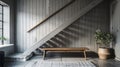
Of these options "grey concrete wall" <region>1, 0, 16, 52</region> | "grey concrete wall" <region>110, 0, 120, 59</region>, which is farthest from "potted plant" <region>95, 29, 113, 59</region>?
"grey concrete wall" <region>1, 0, 16, 52</region>

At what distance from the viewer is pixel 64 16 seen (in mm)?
8836

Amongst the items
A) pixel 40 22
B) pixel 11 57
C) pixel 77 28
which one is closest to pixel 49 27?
pixel 40 22

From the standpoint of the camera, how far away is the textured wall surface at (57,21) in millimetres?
8812

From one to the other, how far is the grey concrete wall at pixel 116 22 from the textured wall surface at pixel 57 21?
0.45 metres

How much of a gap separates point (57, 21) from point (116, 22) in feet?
8.77

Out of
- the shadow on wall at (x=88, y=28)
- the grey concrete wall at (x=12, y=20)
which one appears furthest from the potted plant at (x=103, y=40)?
the grey concrete wall at (x=12, y=20)

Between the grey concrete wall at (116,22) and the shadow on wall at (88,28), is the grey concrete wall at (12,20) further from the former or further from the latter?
the grey concrete wall at (116,22)

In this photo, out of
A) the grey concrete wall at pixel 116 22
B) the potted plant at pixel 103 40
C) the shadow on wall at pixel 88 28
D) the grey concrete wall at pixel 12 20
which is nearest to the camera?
the grey concrete wall at pixel 116 22

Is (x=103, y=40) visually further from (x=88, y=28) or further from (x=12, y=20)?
(x=12, y=20)

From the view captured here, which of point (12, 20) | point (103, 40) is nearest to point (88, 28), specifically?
point (103, 40)

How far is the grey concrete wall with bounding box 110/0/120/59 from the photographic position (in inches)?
299

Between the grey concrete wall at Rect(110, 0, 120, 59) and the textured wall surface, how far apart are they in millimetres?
445

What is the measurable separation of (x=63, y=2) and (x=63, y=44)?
6.49 ft

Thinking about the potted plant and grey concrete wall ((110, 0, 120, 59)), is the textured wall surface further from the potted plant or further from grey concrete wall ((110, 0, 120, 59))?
the potted plant
